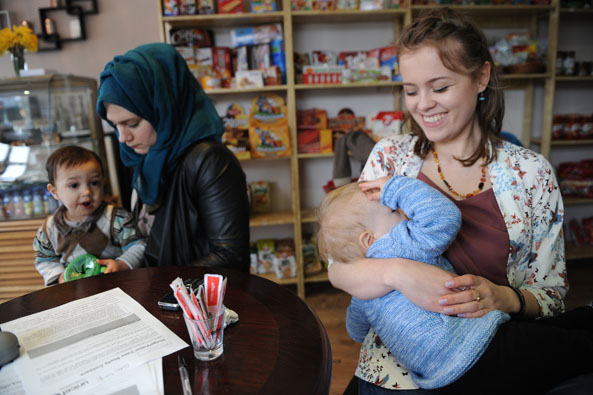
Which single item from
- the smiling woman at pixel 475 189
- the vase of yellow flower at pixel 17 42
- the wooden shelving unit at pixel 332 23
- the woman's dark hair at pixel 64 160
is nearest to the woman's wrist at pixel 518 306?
the smiling woman at pixel 475 189

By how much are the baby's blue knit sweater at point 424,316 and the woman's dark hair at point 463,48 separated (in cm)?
36

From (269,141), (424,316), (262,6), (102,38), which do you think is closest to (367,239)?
(424,316)

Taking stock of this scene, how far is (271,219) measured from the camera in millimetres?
3074

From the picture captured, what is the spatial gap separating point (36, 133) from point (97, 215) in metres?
1.59

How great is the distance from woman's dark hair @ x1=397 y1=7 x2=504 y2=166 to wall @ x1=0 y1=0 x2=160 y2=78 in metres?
2.63

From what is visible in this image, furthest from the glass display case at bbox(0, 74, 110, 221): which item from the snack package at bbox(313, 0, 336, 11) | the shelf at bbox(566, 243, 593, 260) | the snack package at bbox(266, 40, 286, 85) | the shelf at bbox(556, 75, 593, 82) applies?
the shelf at bbox(566, 243, 593, 260)

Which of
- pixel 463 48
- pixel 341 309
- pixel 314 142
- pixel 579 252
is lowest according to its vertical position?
pixel 341 309

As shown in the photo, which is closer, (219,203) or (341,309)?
(219,203)

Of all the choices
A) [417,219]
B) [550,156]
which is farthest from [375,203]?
[550,156]

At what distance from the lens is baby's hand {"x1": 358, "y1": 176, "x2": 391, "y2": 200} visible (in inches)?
44.6

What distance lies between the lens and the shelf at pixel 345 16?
110 inches

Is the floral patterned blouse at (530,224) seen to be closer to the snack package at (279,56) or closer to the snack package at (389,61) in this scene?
the snack package at (389,61)

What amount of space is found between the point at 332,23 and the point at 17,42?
2.33m

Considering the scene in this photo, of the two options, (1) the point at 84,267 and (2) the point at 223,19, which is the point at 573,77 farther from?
(1) the point at 84,267
